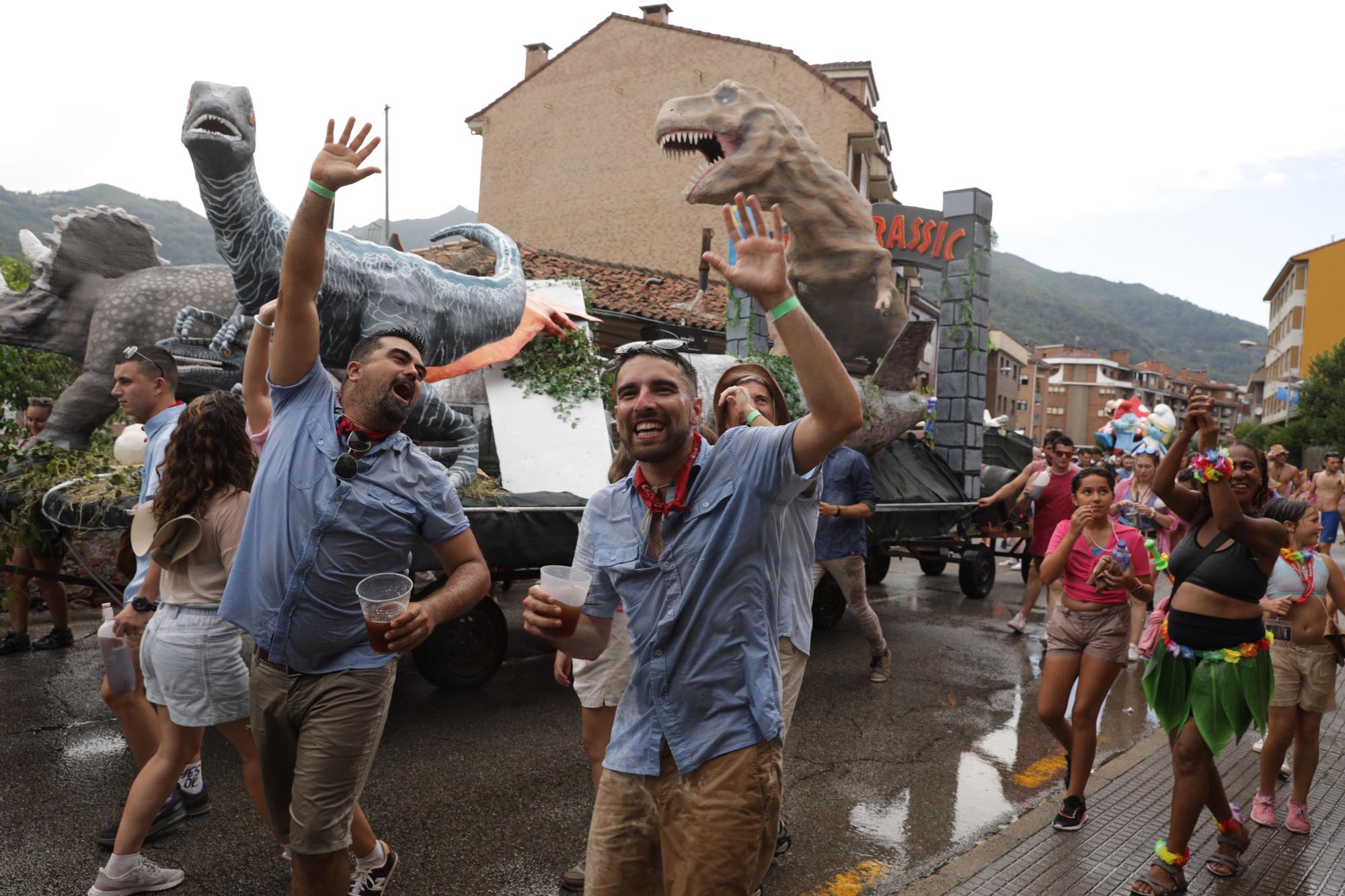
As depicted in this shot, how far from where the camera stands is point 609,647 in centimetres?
371

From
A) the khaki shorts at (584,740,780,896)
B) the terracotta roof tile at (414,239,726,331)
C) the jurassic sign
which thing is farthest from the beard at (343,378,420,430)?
the terracotta roof tile at (414,239,726,331)

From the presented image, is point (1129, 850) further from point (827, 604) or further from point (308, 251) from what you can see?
point (827, 604)

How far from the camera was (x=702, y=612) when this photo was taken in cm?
232

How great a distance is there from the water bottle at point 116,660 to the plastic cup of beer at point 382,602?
75.5 inches

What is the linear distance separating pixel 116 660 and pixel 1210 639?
14.9 feet

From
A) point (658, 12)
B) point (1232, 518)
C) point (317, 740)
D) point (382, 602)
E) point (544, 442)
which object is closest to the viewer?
point (382, 602)

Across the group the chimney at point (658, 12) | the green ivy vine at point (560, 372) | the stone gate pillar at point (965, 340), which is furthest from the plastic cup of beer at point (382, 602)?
the chimney at point (658, 12)

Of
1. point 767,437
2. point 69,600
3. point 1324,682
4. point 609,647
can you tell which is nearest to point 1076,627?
point 1324,682

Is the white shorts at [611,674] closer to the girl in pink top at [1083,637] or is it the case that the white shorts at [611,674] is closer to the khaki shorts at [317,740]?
the khaki shorts at [317,740]

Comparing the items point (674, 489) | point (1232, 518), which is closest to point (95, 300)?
point (674, 489)

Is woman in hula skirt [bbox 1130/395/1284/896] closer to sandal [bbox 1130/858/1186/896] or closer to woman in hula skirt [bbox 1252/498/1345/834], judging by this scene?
sandal [bbox 1130/858/1186/896]

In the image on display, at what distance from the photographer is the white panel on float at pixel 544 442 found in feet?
23.1

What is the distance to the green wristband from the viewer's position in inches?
113

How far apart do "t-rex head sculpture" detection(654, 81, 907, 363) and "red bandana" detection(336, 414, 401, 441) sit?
300 inches
